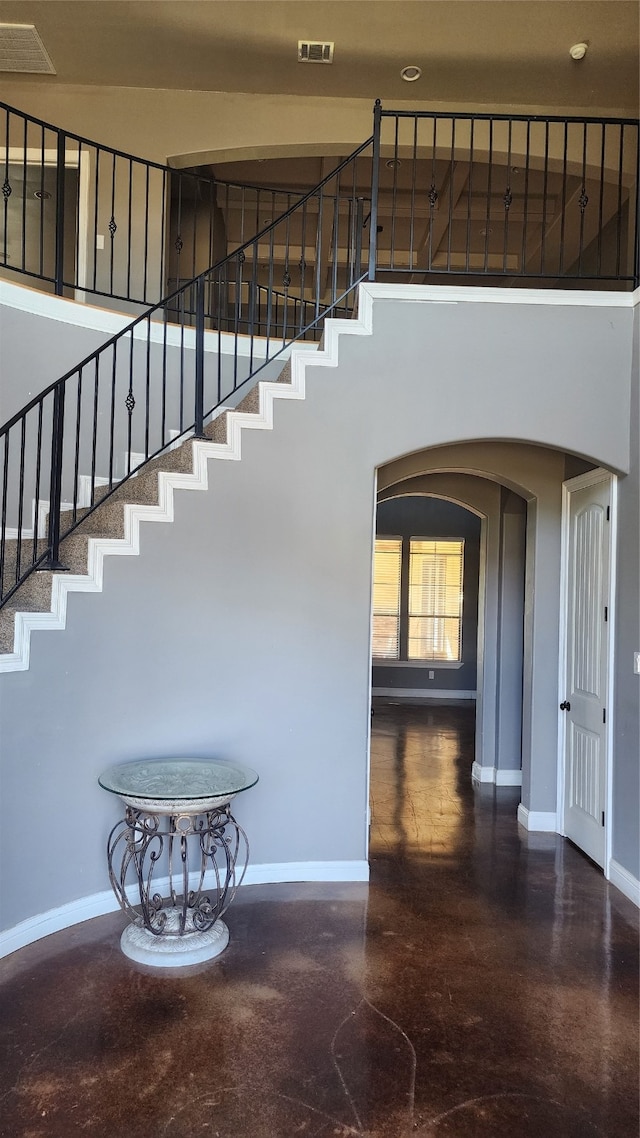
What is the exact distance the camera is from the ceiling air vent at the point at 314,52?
522 centimetres

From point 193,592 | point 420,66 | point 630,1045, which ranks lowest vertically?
point 630,1045

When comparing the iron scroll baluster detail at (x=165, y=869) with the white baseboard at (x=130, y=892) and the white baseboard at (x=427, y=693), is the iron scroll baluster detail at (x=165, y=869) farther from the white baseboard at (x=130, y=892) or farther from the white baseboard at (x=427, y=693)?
the white baseboard at (x=427, y=693)

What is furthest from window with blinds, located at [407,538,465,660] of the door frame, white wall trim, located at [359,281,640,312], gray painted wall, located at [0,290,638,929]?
white wall trim, located at [359,281,640,312]

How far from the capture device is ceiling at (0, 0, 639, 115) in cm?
488

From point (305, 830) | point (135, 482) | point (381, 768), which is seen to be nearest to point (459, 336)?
point (135, 482)

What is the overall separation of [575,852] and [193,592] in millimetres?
2901

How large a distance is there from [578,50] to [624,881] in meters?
5.56

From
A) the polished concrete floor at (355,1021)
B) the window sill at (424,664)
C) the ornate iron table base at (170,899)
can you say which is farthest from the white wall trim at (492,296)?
the window sill at (424,664)

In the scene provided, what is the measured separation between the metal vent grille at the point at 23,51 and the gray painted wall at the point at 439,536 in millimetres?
7090

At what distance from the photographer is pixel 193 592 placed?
3758 millimetres

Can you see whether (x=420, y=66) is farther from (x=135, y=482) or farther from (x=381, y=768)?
(x=381, y=768)

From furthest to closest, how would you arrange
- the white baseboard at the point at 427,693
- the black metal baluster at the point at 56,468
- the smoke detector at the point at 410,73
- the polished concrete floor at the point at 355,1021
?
the white baseboard at the point at 427,693
the smoke detector at the point at 410,73
the black metal baluster at the point at 56,468
the polished concrete floor at the point at 355,1021

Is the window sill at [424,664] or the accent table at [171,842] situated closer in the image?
the accent table at [171,842]

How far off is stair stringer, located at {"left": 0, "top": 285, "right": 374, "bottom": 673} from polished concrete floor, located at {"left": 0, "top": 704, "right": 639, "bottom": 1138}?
141 cm
